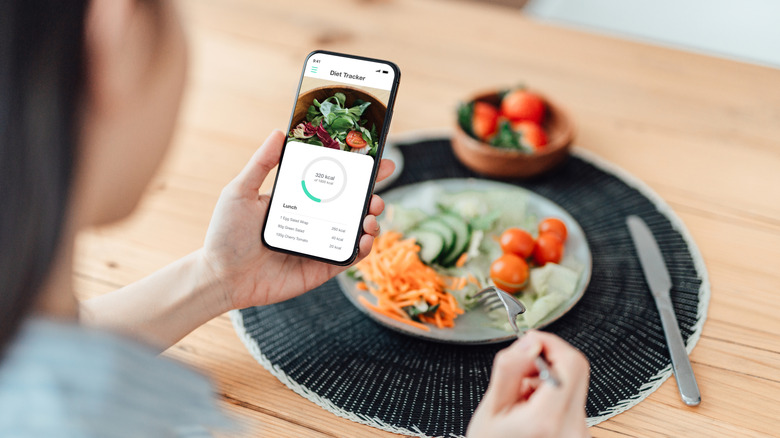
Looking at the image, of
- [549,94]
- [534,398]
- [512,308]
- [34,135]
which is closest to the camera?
[34,135]

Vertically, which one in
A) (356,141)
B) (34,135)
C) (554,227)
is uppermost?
(34,135)

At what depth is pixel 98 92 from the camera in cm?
49

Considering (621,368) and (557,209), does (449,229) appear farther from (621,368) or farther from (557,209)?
(621,368)

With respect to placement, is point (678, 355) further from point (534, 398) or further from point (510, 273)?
point (534, 398)

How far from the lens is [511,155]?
131 cm

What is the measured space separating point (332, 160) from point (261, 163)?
113 mm

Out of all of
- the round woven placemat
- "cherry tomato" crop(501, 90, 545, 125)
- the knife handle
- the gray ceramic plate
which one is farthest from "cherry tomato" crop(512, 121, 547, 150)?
the knife handle

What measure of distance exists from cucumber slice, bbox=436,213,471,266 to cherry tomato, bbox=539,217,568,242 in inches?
5.7

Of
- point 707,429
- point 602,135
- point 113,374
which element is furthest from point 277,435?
point 602,135

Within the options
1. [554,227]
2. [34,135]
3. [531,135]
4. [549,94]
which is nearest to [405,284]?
[554,227]

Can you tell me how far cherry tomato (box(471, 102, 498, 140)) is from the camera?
142 cm

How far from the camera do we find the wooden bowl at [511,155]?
4.29ft

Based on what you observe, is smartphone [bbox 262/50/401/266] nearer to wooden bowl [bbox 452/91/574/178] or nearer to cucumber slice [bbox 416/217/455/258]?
cucumber slice [bbox 416/217/455/258]

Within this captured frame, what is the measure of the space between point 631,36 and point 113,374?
5.97 ft
